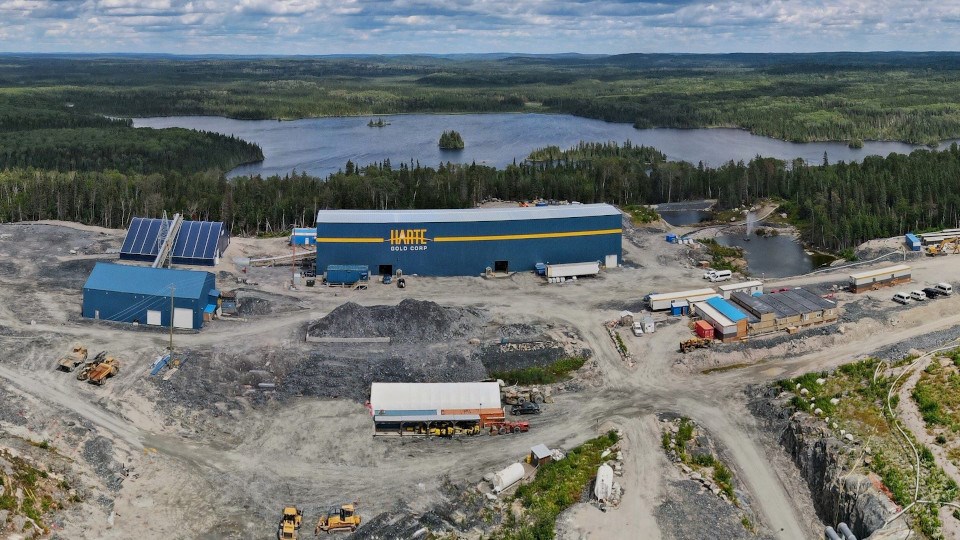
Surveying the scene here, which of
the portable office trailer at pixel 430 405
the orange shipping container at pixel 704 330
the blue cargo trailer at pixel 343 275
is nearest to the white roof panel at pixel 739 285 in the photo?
the orange shipping container at pixel 704 330

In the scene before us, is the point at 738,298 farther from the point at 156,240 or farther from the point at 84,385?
the point at 156,240

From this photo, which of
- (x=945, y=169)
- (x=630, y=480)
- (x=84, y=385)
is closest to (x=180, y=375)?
(x=84, y=385)

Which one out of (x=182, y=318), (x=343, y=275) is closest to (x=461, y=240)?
(x=343, y=275)

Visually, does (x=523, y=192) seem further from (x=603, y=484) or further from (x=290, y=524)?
(x=290, y=524)

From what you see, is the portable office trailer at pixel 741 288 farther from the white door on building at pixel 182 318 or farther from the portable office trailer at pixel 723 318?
the white door on building at pixel 182 318

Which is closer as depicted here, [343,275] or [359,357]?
[359,357]
